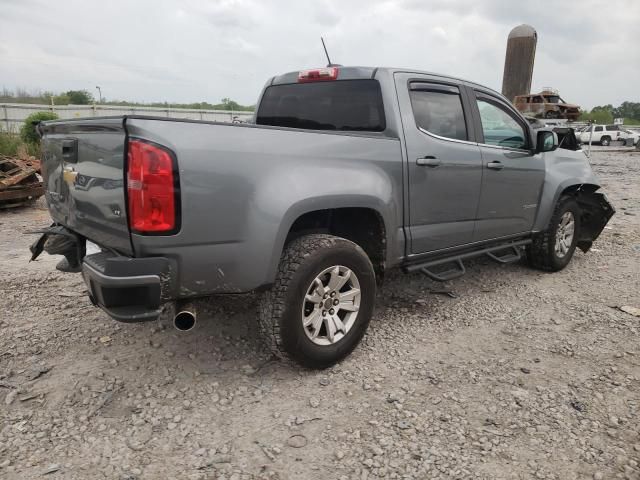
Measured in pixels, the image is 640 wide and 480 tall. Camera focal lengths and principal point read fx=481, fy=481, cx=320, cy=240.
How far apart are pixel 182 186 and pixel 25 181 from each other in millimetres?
6749

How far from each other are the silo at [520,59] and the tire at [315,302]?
790 cm

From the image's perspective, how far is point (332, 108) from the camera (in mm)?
3562

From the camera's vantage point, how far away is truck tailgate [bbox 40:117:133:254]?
2266mm

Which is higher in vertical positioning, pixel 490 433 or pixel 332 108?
pixel 332 108

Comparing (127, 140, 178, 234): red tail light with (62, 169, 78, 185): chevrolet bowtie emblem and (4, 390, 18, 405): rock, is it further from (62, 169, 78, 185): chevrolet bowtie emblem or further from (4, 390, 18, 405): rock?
(4, 390, 18, 405): rock

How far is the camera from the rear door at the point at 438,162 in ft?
10.9

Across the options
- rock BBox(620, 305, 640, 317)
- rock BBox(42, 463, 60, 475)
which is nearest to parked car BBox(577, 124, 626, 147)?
rock BBox(620, 305, 640, 317)

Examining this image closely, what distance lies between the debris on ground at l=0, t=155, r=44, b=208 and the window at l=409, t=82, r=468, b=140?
254 inches

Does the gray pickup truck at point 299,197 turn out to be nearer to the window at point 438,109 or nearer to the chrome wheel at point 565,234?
the window at point 438,109

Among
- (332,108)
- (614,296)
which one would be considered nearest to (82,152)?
(332,108)

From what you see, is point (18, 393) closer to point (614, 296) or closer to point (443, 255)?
point (443, 255)

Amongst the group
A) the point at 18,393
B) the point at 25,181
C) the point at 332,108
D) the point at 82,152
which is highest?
the point at 332,108

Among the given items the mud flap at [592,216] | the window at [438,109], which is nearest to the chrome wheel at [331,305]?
the window at [438,109]

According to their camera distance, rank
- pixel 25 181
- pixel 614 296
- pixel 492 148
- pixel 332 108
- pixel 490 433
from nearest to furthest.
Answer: pixel 490 433
pixel 332 108
pixel 492 148
pixel 614 296
pixel 25 181
